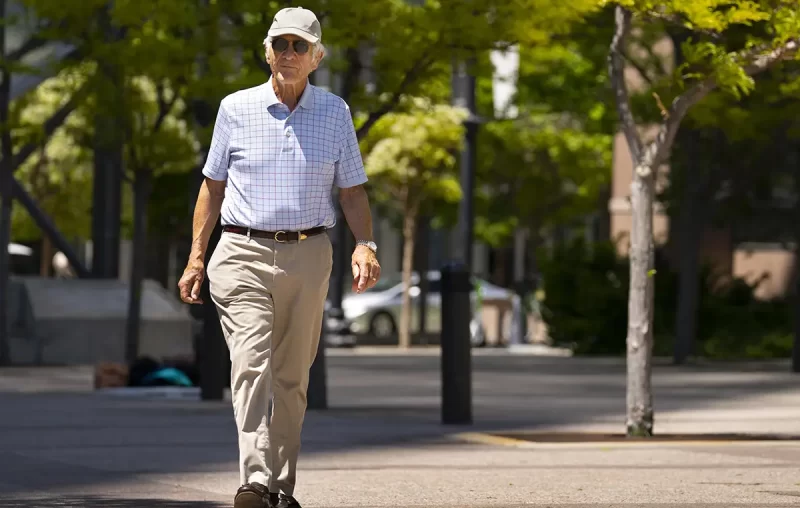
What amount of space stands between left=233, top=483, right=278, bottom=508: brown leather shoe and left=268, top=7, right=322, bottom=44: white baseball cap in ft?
5.45

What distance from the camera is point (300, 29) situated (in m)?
7.06

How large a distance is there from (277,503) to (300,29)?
1765 millimetres

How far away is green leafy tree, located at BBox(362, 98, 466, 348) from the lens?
33.8m

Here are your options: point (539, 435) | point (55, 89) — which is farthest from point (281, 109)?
point (55, 89)

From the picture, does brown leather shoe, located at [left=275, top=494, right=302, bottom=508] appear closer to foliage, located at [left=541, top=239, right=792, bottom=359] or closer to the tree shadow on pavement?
the tree shadow on pavement

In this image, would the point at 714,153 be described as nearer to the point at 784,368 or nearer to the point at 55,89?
the point at 784,368

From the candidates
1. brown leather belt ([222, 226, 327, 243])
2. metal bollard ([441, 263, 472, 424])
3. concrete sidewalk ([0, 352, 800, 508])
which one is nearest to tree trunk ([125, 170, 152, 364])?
concrete sidewalk ([0, 352, 800, 508])

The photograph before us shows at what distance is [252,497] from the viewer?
694 cm

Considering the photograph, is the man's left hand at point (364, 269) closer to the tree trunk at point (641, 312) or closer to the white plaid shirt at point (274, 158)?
the white plaid shirt at point (274, 158)

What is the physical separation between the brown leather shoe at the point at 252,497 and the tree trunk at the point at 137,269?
16626 mm

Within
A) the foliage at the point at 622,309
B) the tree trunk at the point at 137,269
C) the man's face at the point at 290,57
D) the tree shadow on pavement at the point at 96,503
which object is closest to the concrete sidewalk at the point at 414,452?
the tree shadow on pavement at the point at 96,503

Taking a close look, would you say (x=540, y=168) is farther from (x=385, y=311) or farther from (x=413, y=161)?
(x=413, y=161)

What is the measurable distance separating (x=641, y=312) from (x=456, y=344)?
5.57 ft

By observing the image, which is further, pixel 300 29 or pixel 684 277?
pixel 684 277
